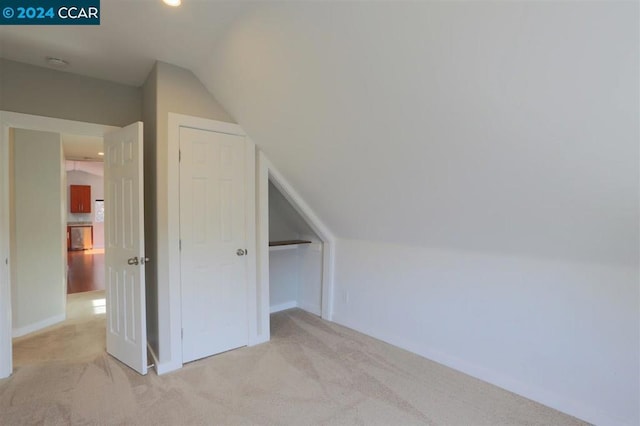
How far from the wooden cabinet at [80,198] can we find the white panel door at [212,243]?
30.0 ft

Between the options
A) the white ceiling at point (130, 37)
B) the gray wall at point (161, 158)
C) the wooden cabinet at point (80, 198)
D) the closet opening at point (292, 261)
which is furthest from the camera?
the wooden cabinet at point (80, 198)

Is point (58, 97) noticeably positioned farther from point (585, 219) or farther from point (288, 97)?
point (585, 219)

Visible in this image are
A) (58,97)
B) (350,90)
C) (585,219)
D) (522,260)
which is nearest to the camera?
(585,219)

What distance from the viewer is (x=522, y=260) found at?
90.7 inches

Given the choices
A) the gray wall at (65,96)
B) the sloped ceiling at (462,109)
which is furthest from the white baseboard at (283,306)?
the gray wall at (65,96)

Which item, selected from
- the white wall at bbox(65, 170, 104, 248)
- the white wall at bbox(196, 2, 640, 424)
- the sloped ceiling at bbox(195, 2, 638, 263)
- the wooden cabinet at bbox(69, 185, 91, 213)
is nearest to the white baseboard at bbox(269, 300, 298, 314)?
the white wall at bbox(196, 2, 640, 424)

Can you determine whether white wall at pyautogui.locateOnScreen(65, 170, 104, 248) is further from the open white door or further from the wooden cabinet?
the open white door

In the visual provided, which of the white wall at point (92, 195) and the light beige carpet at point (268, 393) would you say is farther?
the white wall at point (92, 195)

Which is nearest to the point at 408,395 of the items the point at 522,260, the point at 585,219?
the point at 522,260

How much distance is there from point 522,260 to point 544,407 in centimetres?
95

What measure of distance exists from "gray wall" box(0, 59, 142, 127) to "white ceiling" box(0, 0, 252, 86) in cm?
9

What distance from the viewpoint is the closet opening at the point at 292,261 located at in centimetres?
398

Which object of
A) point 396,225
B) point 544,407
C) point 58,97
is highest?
point 58,97

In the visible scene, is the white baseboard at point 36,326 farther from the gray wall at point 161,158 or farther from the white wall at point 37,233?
the gray wall at point 161,158
